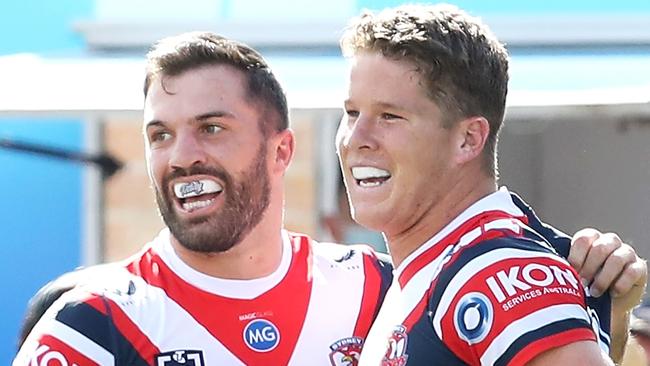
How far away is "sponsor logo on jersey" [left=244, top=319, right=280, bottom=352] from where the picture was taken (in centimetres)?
256

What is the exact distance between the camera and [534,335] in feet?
6.19

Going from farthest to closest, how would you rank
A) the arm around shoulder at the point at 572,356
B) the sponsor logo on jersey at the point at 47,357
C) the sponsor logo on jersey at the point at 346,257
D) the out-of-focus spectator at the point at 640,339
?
the out-of-focus spectator at the point at 640,339
the sponsor logo on jersey at the point at 346,257
the sponsor logo on jersey at the point at 47,357
the arm around shoulder at the point at 572,356

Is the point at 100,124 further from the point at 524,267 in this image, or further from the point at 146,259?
the point at 524,267

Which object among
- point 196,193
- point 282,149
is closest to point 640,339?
point 282,149

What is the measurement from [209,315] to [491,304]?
2.62 feet

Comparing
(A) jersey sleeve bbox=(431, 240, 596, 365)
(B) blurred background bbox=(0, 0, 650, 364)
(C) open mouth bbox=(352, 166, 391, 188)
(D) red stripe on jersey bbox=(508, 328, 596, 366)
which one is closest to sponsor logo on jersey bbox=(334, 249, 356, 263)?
(C) open mouth bbox=(352, 166, 391, 188)

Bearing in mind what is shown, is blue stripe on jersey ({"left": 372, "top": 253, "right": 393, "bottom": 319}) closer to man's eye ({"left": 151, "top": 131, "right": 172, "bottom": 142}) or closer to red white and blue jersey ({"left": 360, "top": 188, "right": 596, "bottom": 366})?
man's eye ({"left": 151, "top": 131, "right": 172, "bottom": 142})

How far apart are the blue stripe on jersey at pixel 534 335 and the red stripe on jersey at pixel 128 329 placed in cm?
78

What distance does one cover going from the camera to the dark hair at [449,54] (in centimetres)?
210

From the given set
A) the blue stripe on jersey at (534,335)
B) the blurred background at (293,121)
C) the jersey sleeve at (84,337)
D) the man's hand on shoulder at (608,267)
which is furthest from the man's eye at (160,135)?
the blurred background at (293,121)

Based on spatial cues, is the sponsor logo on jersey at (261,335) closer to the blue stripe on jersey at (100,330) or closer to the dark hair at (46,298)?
the blue stripe on jersey at (100,330)

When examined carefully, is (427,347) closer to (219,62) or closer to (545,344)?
(545,344)

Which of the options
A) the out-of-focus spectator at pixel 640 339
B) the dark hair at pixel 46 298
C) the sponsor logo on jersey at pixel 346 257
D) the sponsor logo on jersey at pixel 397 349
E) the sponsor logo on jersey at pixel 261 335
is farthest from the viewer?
the out-of-focus spectator at pixel 640 339

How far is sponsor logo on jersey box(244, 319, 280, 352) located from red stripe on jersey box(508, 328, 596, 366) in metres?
0.77
